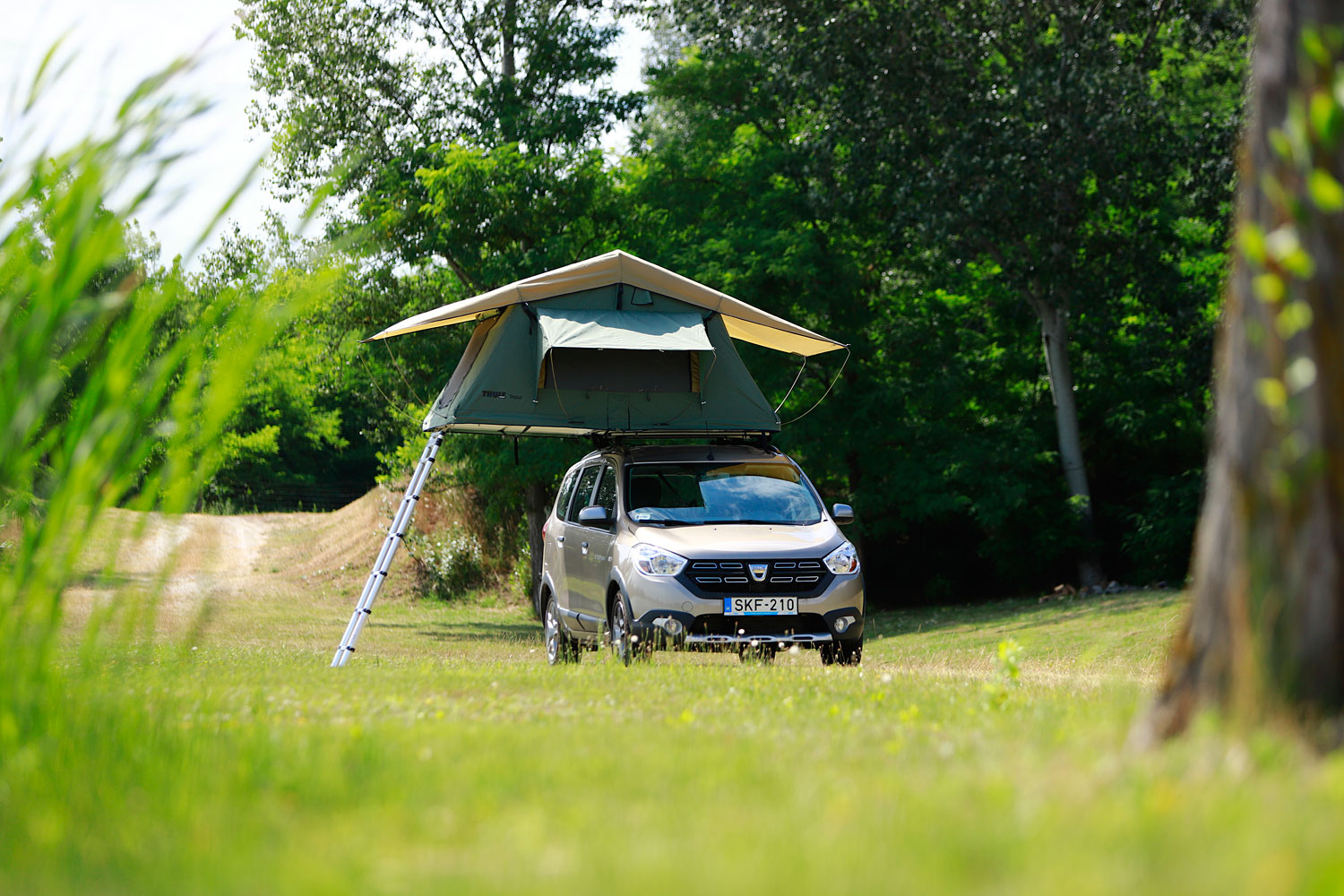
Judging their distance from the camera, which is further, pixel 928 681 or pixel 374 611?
pixel 374 611

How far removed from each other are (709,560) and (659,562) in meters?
0.41

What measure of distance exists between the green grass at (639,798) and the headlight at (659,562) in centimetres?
369

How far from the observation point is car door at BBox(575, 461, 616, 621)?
1075 cm

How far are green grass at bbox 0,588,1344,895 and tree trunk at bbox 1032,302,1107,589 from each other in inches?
722

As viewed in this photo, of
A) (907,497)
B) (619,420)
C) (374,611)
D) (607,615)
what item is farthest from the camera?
(374,611)

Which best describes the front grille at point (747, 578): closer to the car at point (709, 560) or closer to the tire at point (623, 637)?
the car at point (709, 560)

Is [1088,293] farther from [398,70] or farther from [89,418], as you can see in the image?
[89,418]

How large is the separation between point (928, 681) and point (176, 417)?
534 cm

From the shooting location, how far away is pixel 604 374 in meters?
12.5

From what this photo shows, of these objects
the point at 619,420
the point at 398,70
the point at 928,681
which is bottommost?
the point at 928,681

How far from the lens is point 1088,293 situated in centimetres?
2278

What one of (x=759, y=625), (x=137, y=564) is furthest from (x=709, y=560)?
(x=137, y=564)

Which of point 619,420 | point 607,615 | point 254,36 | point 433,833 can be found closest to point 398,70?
point 254,36

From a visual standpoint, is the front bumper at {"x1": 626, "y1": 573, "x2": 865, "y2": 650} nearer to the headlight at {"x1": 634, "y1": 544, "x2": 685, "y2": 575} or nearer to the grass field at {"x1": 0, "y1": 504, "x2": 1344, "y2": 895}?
the headlight at {"x1": 634, "y1": 544, "x2": 685, "y2": 575}
